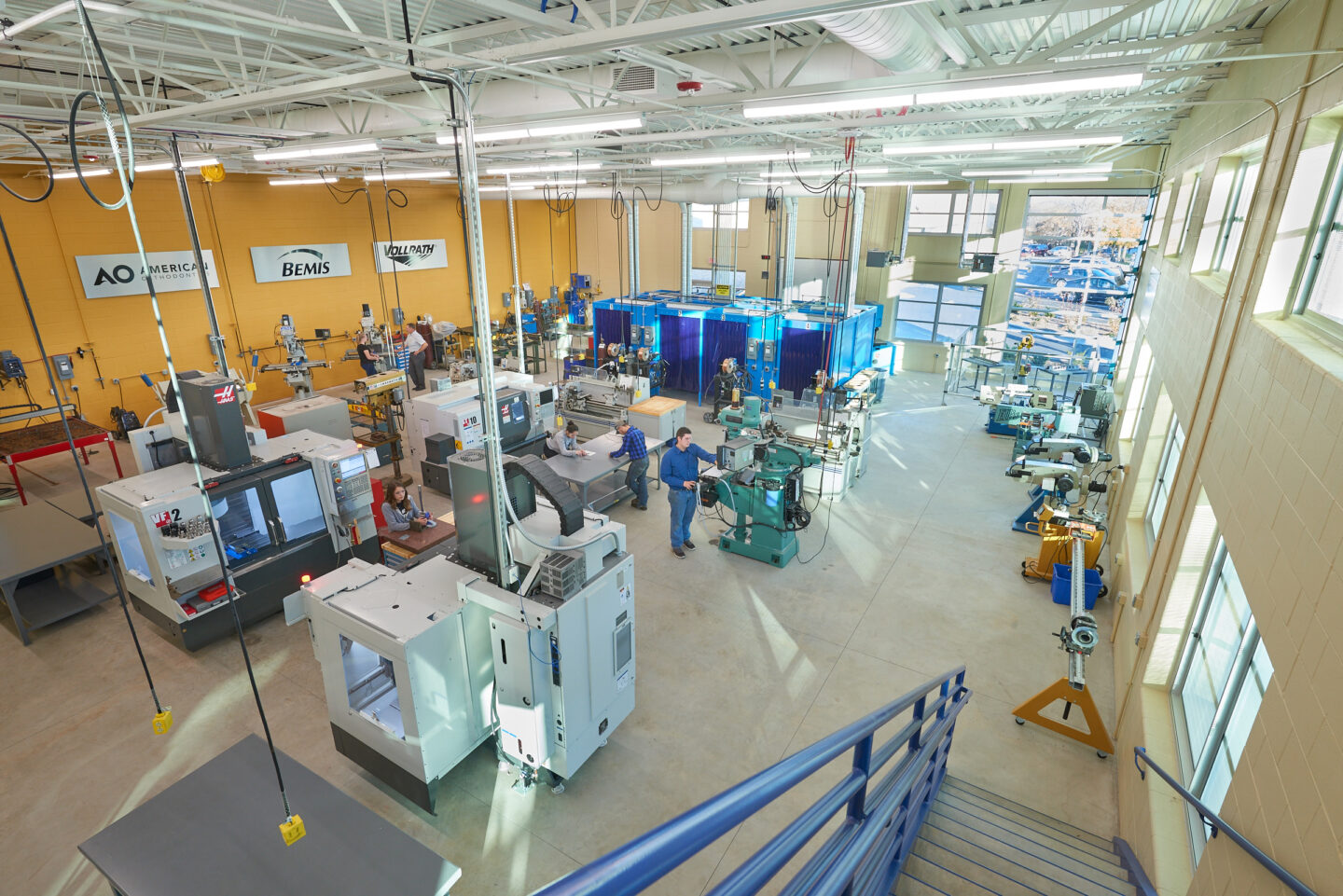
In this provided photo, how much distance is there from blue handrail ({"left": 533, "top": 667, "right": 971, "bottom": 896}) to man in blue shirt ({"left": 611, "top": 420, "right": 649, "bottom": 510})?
6.44 meters

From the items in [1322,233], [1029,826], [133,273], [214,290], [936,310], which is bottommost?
[1029,826]

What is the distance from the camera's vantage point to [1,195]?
37.8 feet

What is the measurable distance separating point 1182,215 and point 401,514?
1099cm

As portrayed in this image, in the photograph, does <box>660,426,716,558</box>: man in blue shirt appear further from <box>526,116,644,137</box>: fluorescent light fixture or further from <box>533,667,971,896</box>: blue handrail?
<box>533,667,971,896</box>: blue handrail

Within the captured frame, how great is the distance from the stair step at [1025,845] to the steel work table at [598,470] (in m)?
5.49

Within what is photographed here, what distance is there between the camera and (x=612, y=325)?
17.1 m

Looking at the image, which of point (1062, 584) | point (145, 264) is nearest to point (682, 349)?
point (1062, 584)

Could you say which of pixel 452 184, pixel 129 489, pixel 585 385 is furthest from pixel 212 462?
pixel 452 184

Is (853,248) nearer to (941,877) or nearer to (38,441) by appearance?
(941,877)

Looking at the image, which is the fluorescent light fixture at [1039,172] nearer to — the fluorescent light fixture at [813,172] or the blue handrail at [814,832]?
the fluorescent light fixture at [813,172]

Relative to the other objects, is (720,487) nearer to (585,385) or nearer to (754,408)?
(754,408)

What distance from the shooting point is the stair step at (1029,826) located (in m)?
4.42

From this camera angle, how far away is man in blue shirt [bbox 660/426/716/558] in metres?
8.55

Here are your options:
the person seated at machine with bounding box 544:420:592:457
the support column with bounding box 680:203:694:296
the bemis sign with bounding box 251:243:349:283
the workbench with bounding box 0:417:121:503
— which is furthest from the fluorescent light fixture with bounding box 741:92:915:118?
the bemis sign with bounding box 251:243:349:283
